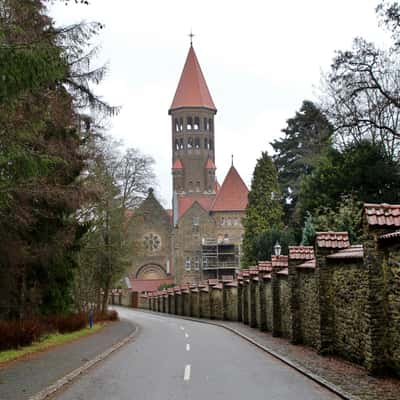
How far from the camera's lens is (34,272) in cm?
2481

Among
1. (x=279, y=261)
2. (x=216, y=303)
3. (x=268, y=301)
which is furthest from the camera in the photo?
(x=216, y=303)

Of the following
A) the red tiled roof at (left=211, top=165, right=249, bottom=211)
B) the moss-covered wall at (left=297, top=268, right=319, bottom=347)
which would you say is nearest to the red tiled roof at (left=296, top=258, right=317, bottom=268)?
the moss-covered wall at (left=297, top=268, right=319, bottom=347)

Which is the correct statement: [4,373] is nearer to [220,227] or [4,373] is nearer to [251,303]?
[251,303]

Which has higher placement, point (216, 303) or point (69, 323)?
point (216, 303)

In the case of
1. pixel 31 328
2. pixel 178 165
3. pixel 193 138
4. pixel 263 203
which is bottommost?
pixel 31 328

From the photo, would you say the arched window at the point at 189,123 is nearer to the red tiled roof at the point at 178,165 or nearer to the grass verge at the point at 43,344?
the red tiled roof at the point at 178,165

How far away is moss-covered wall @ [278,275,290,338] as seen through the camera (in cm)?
2270

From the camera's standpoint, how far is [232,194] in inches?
3893

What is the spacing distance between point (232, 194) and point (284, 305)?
75660 mm

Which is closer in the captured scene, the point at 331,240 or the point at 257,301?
the point at 331,240

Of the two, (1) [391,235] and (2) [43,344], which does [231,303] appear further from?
(1) [391,235]

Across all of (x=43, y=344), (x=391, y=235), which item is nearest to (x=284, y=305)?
(x=43, y=344)

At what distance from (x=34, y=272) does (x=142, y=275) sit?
73457 millimetres

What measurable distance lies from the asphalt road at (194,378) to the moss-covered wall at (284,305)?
9.80ft
